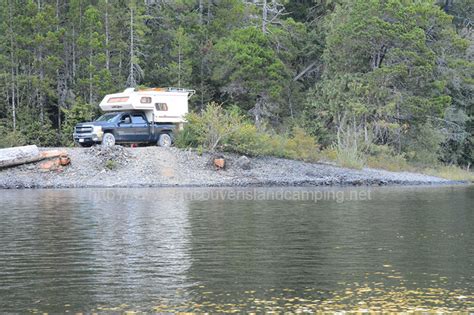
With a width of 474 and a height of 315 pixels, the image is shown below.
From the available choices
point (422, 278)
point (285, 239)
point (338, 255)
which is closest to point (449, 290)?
point (422, 278)

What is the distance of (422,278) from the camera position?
15.6 m

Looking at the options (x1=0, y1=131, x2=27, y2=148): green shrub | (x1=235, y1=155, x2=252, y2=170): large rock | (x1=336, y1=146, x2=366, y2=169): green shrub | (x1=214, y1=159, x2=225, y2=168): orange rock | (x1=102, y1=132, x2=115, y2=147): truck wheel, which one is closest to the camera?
(x1=214, y1=159, x2=225, y2=168): orange rock

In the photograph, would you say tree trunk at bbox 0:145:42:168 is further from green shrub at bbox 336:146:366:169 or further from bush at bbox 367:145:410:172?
bush at bbox 367:145:410:172

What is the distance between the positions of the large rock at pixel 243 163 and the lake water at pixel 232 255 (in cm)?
983

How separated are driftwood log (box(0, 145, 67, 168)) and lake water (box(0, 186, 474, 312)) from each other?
23.9ft

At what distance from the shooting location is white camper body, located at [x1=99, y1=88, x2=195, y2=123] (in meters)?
43.9

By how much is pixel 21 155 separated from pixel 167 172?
6928 millimetres

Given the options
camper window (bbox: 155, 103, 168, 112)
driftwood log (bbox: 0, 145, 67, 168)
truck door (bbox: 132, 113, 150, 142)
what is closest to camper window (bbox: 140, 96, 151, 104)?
camper window (bbox: 155, 103, 168, 112)

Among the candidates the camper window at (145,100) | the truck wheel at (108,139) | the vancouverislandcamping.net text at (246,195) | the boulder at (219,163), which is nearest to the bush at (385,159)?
the vancouverislandcamping.net text at (246,195)

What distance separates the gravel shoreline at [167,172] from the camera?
38981 mm

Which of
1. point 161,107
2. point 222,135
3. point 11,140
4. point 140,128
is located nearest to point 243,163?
point 222,135

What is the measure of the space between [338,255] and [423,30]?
126ft

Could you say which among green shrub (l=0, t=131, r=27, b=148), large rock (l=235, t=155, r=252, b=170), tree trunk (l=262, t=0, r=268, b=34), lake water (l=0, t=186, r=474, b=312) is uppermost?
tree trunk (l=262, t=0, r=268, b=34)

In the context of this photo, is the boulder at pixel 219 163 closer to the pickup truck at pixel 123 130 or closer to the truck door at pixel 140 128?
the pickup truck at pixel 123 130
